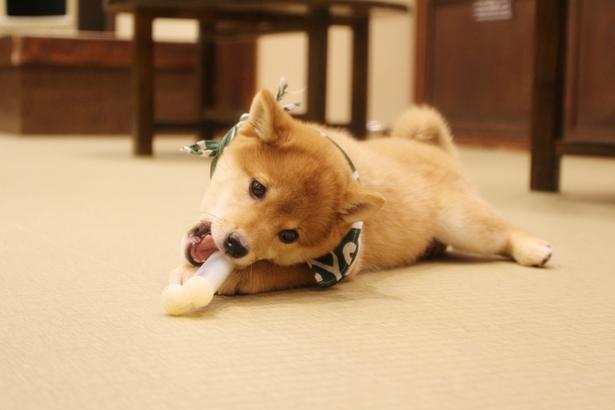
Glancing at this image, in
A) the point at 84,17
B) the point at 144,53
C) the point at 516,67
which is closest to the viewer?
the point at 144,53

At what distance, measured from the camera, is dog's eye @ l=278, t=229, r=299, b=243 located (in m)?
1.16

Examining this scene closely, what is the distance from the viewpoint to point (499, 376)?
0.89 meters

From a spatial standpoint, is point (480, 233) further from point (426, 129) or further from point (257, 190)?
point (257, 190)

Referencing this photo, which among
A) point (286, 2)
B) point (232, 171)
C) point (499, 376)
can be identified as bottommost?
point (499, 376)

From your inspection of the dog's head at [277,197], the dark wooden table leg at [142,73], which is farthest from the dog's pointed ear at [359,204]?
the dark wooden table leg at [142,73]

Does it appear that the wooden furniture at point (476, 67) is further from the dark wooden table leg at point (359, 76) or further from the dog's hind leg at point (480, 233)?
the dog's hind leg at point (480, 233)

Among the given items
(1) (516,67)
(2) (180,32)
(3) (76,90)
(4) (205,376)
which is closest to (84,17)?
(2) (180,32)

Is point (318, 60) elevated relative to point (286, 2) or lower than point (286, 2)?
lower

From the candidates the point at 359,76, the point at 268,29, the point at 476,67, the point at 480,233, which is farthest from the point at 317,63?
the point at 480,233

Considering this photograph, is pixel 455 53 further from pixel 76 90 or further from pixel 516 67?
pixel 76 90

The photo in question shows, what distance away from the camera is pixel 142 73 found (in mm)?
3443

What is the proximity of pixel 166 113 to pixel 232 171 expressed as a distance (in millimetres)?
4165

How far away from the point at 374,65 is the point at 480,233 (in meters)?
3.60

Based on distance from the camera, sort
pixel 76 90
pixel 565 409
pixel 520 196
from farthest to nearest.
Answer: pixel 76 90 < pixel 520 196 < pixel 565 409
